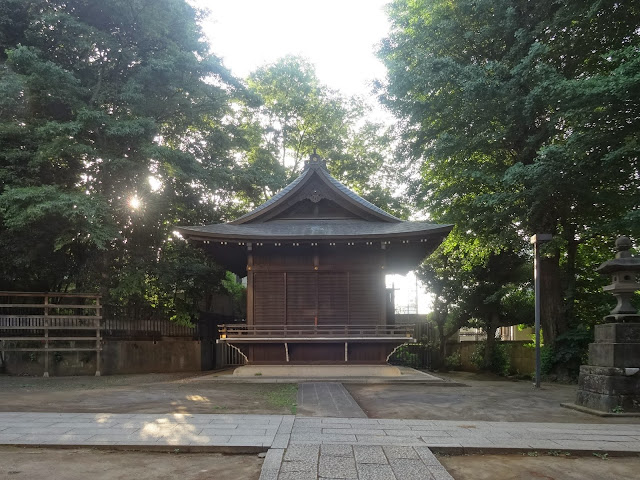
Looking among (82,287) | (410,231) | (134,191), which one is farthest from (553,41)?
(82,287)

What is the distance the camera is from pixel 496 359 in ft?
72.4

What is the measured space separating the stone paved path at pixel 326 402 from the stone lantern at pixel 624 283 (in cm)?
546

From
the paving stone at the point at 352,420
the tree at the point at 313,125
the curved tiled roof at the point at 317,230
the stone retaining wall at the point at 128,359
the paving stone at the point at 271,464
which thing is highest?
the tree at the point at 313,125

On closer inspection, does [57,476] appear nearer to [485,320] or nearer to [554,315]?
[554,315]

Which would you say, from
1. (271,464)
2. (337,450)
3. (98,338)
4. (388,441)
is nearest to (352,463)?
(337,450)

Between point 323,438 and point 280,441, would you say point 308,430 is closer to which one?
point 323,438

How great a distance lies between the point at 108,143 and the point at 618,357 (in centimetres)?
1620

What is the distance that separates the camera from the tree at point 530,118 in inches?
508

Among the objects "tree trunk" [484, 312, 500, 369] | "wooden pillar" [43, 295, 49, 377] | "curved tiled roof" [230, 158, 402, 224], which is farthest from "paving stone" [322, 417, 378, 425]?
"tree trunk" [484, 312, 500, 369]

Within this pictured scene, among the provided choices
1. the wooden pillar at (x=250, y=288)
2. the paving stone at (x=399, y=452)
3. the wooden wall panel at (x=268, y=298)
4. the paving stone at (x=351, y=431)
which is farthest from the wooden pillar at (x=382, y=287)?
the paving stone at (x=399, y=452)

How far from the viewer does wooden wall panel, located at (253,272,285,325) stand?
15.4 metres

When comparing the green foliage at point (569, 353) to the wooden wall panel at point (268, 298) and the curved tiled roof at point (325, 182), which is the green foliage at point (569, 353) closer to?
the curved tiled roof at point (325, 182)

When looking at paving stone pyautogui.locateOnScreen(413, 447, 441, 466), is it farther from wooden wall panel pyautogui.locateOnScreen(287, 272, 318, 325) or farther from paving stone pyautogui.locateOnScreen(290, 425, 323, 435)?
wooden wall panel pyautogui.locateOnScreen(287, 272, 318, 325)

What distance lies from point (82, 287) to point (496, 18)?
18.3m
